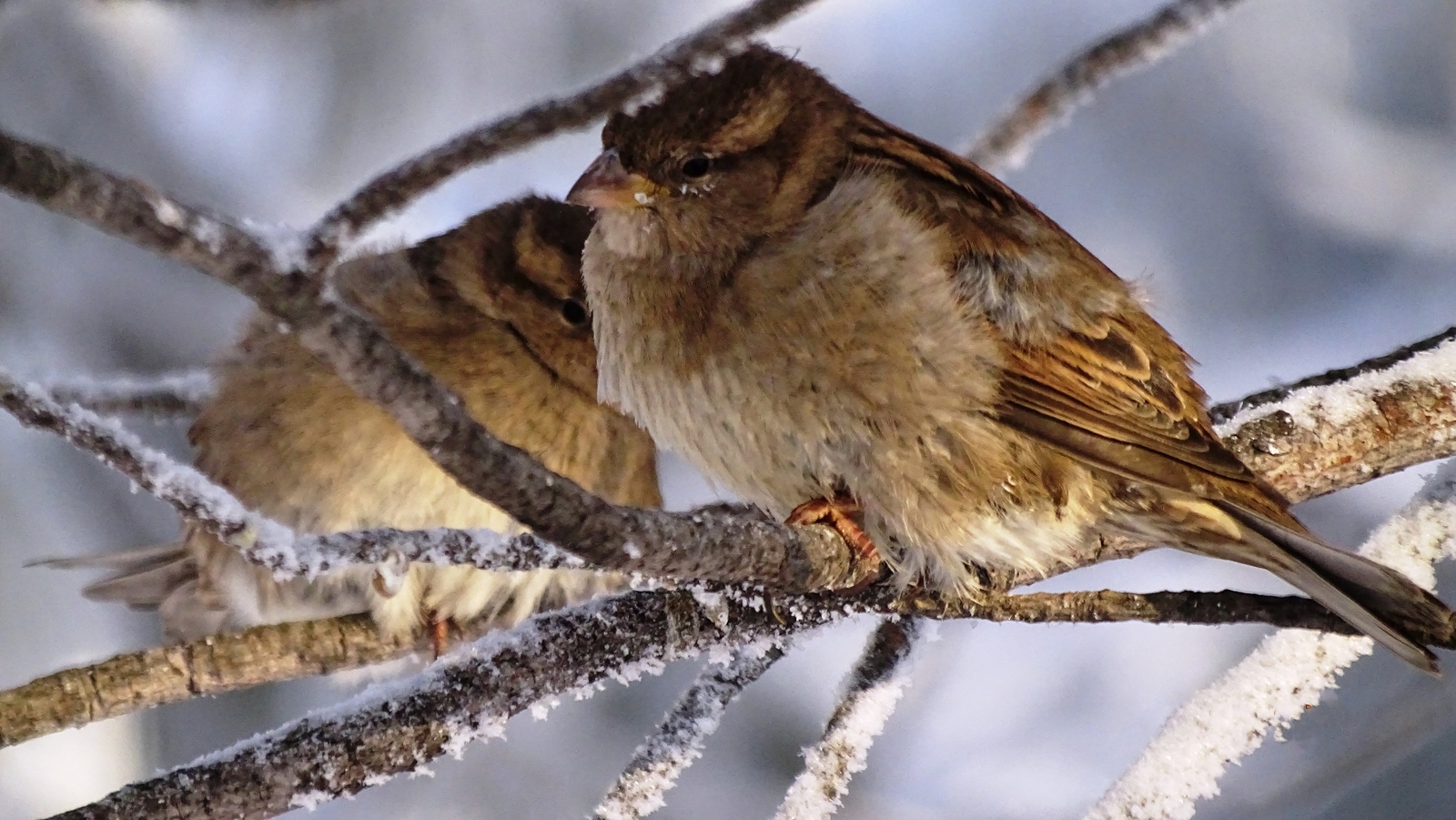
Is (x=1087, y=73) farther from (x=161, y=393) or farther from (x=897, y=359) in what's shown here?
(x=161, y=393)

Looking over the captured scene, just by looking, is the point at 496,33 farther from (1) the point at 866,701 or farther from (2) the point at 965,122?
(1) the point at 866,701

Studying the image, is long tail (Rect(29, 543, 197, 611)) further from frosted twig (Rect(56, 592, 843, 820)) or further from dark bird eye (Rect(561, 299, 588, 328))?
frosted twig (Rect(56, 592, 843, 820))

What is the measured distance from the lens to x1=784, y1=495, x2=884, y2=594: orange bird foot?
4.56ft

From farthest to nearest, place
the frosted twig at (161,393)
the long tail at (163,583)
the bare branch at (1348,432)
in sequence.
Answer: the long tail at (163,583) < the frosted twig at (161,393) < the bare branch at (1348,432)

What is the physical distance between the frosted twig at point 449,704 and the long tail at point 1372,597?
50cm

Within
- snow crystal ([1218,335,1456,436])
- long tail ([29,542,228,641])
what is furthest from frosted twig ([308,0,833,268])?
long tail ([29,542,228,641])

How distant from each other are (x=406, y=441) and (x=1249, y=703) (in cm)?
115

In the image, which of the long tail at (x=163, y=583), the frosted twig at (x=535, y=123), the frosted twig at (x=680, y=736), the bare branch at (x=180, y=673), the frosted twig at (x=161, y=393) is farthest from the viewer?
the long tail at (x=163, y=583)

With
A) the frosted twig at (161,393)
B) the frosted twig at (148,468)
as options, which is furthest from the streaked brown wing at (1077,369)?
the frosted twig at (161,393)

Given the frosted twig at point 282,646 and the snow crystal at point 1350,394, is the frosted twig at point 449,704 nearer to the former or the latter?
the frosted twig at point 282,646

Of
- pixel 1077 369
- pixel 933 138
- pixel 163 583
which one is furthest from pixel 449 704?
pixel 933 138

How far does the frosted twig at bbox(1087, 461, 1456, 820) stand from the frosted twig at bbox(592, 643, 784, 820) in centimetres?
47

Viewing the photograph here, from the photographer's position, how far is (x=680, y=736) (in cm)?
154

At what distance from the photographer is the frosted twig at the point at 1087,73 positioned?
192 cm
